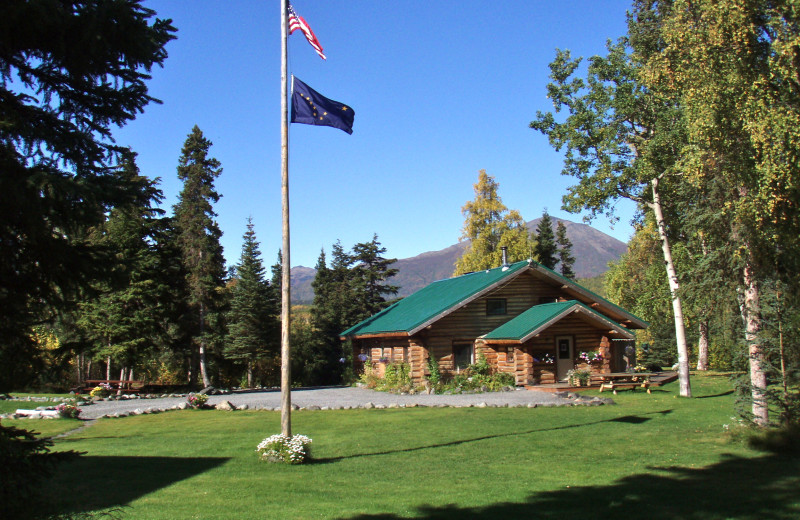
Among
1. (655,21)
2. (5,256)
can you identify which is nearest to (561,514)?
(5,256)

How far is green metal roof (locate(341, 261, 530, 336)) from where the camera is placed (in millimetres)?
30989

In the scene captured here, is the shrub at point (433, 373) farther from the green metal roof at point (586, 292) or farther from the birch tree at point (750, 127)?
the birch tree at point (750, 127)

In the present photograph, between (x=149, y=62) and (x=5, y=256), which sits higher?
(x=149, y=62)

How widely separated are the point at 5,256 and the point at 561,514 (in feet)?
25.3

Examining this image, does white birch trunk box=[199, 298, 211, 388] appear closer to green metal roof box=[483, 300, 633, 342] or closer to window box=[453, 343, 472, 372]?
window box=[453, 343, 472, 372]

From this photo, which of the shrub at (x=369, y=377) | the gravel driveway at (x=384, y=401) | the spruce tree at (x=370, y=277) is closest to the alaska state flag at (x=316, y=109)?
the gravel driveway at (x=384, y=401)

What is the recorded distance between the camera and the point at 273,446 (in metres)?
13.2

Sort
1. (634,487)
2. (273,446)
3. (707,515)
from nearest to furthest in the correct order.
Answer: (707,515) < (634,487) < (273,446)

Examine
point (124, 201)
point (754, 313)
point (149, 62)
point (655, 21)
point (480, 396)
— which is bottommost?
point (480, 396)

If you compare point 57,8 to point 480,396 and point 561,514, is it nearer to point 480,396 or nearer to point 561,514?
point 561,514

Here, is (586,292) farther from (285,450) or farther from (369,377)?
(285,450)

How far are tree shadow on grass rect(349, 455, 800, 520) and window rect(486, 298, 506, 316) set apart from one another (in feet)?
71.1

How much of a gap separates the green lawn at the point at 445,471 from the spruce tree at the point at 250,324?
25.9 meters

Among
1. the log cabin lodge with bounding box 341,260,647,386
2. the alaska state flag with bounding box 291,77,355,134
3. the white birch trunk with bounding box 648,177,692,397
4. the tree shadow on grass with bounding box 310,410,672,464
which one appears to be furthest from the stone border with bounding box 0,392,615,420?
the alaska state flag with bounding box 291,77,355,134
